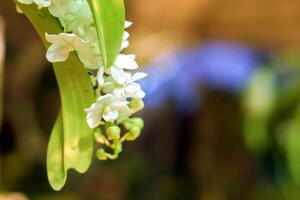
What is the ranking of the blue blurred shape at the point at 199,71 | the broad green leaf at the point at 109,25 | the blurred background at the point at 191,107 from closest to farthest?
1. the broad green leaf at the point at 109,25
2. the blurred background at the point at 191,107
3. the blue blurred shape at the point at 199,71

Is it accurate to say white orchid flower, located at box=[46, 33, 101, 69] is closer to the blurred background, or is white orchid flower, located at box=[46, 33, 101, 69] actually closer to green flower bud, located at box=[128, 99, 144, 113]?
green flower bud, located at box=[128, 99, 144, 113]

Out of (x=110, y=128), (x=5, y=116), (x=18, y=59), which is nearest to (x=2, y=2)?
(x=18, y=59)

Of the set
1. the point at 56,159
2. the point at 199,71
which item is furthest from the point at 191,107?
the point at 56,159

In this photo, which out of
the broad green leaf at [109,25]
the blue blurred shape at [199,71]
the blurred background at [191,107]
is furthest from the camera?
the blue blurred shape at [199,71]

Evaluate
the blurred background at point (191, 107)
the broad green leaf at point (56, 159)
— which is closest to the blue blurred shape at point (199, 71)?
the blurred background at point (191, 107)

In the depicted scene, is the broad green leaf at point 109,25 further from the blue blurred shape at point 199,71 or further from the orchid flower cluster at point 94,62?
the blue blurred shape at point 199,71

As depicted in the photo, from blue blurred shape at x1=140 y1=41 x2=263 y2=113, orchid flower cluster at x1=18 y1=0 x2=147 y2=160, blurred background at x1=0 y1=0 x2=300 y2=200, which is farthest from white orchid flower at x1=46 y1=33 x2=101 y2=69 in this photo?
blue blurred shape at x1=140 y1=41 x2=263 y2=113

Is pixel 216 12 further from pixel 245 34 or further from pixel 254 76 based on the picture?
pixel 254 76
